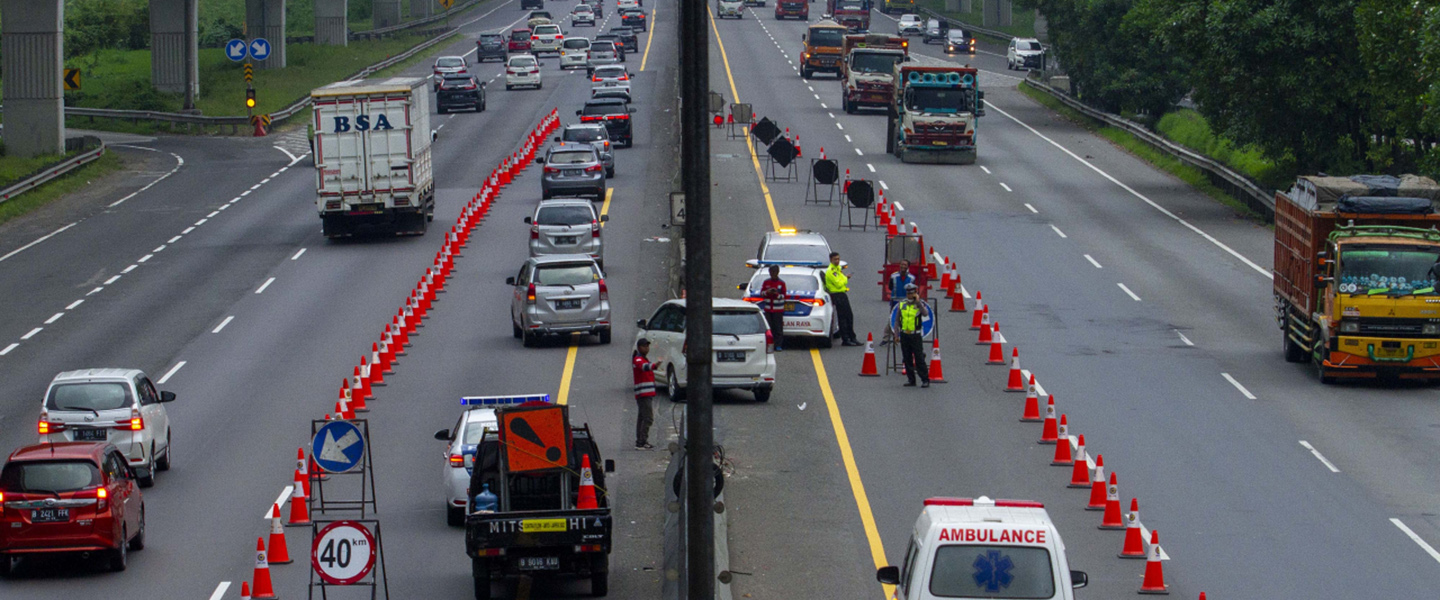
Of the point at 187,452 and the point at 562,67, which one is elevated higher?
the point at 562,67

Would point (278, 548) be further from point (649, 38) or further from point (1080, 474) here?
point (649, 38)

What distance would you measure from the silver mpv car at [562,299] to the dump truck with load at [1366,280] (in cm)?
1215

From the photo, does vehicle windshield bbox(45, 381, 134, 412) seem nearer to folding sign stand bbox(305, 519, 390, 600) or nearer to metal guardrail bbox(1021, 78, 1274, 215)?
folding sign stand bbox(305, 519, 390, 600)

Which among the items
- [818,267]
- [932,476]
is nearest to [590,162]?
[818,267]

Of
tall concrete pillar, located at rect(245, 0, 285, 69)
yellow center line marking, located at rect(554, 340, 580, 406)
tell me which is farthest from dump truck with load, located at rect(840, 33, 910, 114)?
yellow center line marking, located at rect(554, 340, 580, 406)

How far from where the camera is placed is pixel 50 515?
17.6m

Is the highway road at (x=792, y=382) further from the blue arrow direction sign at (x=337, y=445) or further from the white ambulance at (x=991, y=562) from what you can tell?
the white ambulance at (x=991, y=562)

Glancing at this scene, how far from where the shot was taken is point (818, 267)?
113 ft

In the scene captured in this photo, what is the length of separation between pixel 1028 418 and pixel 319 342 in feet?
43.9

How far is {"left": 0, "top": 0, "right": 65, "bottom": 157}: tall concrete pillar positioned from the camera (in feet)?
179

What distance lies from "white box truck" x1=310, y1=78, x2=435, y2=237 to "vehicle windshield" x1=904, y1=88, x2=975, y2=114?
1840cm

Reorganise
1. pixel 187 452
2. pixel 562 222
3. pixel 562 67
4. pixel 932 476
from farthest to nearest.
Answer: pixel 562 67 < pixel 562 222 < pixel 187 452 < pixel 932 476

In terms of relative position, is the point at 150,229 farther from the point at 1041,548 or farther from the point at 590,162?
the point at 1041,548

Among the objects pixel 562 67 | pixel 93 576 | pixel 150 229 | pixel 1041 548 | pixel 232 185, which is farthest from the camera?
pixel 562 67
